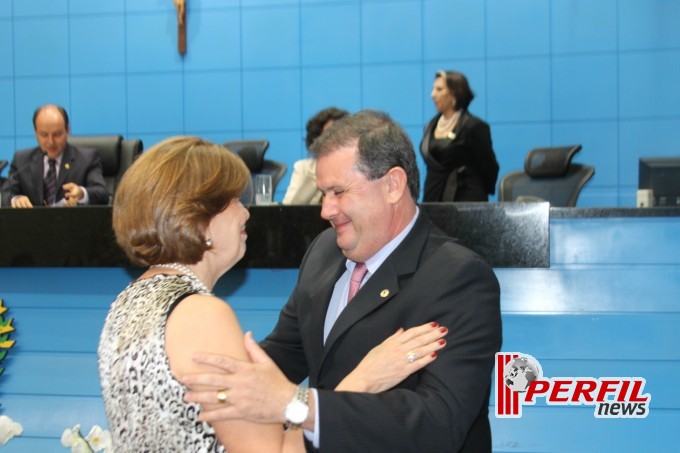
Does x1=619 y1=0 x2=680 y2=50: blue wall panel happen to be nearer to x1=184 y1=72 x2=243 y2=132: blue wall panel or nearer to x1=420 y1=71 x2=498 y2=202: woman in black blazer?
x1=420 y1=71 x2=498 y2=202: woman in black blazer

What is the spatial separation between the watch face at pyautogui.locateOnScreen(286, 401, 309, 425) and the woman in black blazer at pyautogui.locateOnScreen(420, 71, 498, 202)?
3.60 metres

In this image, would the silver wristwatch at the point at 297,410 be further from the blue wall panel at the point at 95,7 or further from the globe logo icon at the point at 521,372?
the blue wall panel at the point at 95,7

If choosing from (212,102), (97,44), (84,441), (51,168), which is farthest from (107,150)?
(84,441)

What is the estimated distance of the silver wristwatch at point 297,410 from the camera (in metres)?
1.40

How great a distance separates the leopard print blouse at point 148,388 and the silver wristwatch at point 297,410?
136 mm

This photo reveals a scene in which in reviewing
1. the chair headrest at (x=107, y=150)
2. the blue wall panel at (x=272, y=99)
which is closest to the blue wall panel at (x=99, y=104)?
the blue wall panel at (x=272, y=99)

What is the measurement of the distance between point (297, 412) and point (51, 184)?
383cm

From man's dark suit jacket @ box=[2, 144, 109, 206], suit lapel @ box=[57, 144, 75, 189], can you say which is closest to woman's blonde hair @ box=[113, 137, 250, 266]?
man's dark suit jacket @ box=[2, 144, 109, 206]

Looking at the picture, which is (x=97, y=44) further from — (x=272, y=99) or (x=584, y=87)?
(x=584, y=87)

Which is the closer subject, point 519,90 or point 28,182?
point 28,182

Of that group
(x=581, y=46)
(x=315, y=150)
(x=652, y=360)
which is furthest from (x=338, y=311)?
(x=581, y=46)

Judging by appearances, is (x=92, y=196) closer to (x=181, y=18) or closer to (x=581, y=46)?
(x=181, y=18)

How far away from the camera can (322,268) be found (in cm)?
206

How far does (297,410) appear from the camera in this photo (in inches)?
55.9
